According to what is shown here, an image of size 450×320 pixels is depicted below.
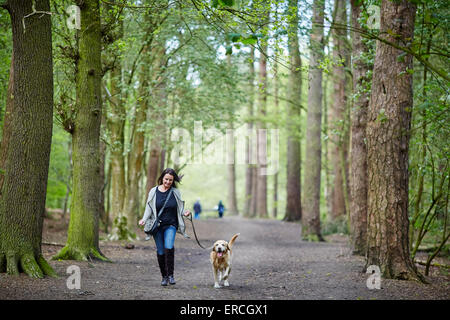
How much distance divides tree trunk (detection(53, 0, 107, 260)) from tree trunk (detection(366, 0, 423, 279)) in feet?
20.1

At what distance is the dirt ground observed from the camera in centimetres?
722

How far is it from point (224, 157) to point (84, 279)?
36.1 metres

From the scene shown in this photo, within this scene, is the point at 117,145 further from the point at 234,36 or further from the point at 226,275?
the point at 234,36

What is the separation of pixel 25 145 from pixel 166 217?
2.64 meters

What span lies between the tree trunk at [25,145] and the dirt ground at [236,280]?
54cm

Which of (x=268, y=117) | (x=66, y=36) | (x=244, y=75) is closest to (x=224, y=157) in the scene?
(x=268, y=117)

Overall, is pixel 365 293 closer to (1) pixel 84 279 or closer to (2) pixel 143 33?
(1) pixel 84 279

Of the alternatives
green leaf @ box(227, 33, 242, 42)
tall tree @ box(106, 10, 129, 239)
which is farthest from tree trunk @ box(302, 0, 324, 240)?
green leaf @ box(227, 33, 242, 42)

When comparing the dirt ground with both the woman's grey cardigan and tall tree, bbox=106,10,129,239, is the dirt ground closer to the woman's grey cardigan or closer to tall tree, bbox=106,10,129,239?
the woman's grey cardigan

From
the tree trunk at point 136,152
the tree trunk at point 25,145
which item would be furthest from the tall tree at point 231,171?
the tree trunk at point 25,145

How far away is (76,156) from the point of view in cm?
1093

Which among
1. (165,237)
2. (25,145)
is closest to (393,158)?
(165,237)

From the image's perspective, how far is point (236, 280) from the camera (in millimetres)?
9281
